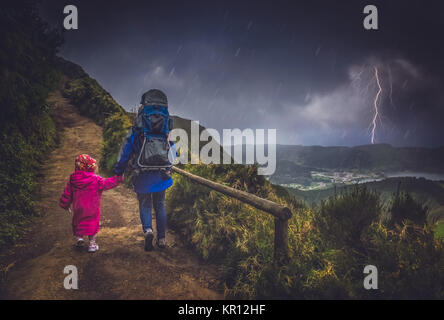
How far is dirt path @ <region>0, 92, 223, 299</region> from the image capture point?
258cm

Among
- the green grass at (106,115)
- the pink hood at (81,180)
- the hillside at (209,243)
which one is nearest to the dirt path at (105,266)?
the hillside at (209,243)

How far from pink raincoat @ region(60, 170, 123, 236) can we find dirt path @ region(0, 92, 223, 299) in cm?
47

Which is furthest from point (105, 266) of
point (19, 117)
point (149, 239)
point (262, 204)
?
point (19, 117)

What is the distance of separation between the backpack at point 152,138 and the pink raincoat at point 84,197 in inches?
22.2

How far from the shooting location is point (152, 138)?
10.5 feet

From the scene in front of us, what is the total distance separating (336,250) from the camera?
2.85 metres

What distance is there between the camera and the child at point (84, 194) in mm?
3189

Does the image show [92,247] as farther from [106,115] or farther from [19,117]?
[106,115]

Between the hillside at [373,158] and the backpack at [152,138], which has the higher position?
the hillside at [373,158]

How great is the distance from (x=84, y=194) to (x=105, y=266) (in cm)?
110

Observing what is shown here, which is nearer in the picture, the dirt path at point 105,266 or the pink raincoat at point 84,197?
the dirt path at point 105,266

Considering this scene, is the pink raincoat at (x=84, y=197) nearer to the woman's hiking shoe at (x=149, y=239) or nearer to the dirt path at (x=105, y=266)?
the dirt path at (x=105, y=266)
